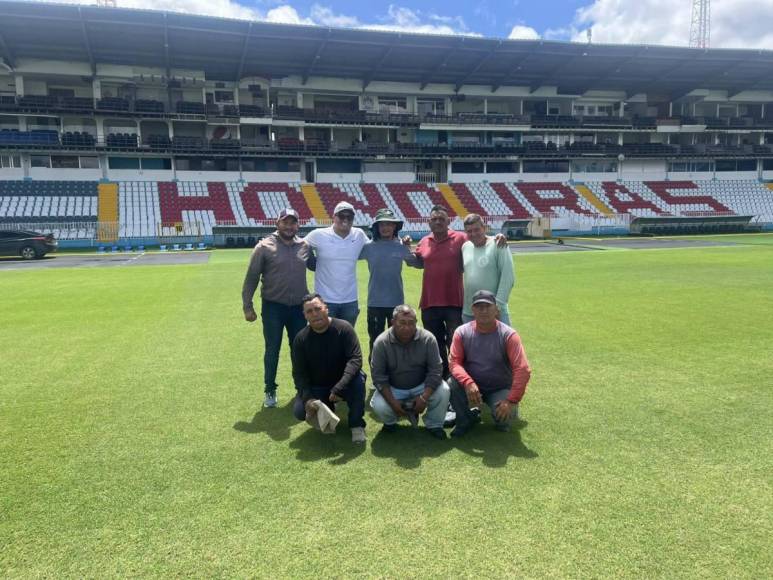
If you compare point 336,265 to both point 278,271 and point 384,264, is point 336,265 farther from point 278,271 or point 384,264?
point 278,271

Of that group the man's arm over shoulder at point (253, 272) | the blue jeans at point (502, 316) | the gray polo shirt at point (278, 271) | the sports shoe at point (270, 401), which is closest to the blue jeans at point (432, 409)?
the blue jeans at point (502, 316)

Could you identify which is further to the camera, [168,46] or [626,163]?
[626,163]

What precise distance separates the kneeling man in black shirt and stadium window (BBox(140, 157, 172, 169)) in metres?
44.0

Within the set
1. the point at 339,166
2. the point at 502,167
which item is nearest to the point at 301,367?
the point at 339,166

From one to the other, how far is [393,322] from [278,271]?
5.11 ft

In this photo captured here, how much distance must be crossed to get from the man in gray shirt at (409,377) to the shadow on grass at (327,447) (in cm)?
41

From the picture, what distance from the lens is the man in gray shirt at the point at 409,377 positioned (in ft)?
15.9

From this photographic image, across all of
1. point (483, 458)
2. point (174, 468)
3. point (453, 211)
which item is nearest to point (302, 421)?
point (174, 468)

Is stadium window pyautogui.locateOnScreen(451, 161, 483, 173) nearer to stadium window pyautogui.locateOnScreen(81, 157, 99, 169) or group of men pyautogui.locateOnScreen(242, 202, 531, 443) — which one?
stadium window pyautogui.locateOnScreen(81, 157, 99, 169)

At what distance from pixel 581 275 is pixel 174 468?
15199 millimetres

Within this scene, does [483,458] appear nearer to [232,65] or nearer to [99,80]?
[232,65]

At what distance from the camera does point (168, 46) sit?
38.2 meters

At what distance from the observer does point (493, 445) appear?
4664mm

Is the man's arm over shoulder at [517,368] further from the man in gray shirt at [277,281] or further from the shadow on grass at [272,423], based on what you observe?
→ the man in gray shirt at [277,281]
